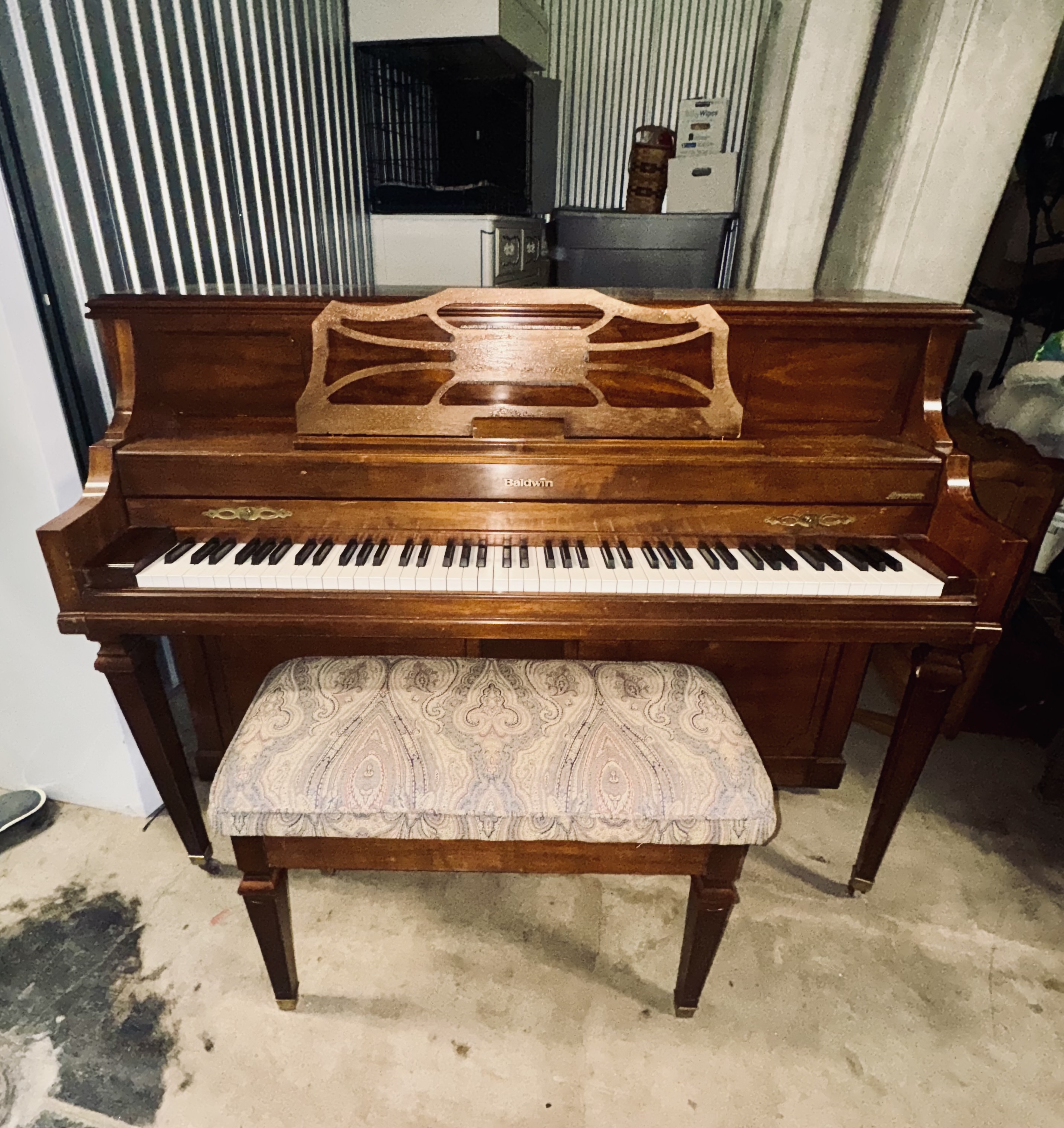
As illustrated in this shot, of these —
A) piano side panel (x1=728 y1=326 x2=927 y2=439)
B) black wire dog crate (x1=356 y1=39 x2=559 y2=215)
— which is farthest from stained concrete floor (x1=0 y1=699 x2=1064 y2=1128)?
black wire dog crate (x1=356 y1=39 x2=559 y2=215)

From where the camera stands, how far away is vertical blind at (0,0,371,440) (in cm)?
147

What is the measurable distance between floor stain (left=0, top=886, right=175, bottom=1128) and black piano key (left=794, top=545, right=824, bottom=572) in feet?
5.08

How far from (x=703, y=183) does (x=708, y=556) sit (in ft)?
9.20

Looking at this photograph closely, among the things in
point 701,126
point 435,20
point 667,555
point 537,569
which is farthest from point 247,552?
point 701,126

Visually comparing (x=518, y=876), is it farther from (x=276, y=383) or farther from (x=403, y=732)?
(x=276, y=383)

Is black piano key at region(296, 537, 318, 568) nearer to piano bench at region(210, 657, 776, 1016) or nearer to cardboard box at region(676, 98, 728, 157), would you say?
piano bench at region(210, 657, 776, 1016)

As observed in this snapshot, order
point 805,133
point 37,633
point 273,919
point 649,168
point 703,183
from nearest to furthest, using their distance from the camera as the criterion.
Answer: point 273,919, point 37,633, point 805,133, point 703,183, point 649,168

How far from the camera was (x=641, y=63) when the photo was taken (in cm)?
371

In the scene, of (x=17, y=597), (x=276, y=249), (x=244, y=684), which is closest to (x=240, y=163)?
(x=276, y=249)

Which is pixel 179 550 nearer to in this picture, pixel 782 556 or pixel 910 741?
pixel 782 556

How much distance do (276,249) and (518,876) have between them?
2.19m

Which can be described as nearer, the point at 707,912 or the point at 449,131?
the point at 707,912

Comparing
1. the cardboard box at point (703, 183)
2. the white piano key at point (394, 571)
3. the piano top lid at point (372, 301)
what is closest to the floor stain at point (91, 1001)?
the white piano key at point (394, 571)

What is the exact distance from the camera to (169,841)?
1793 mm
